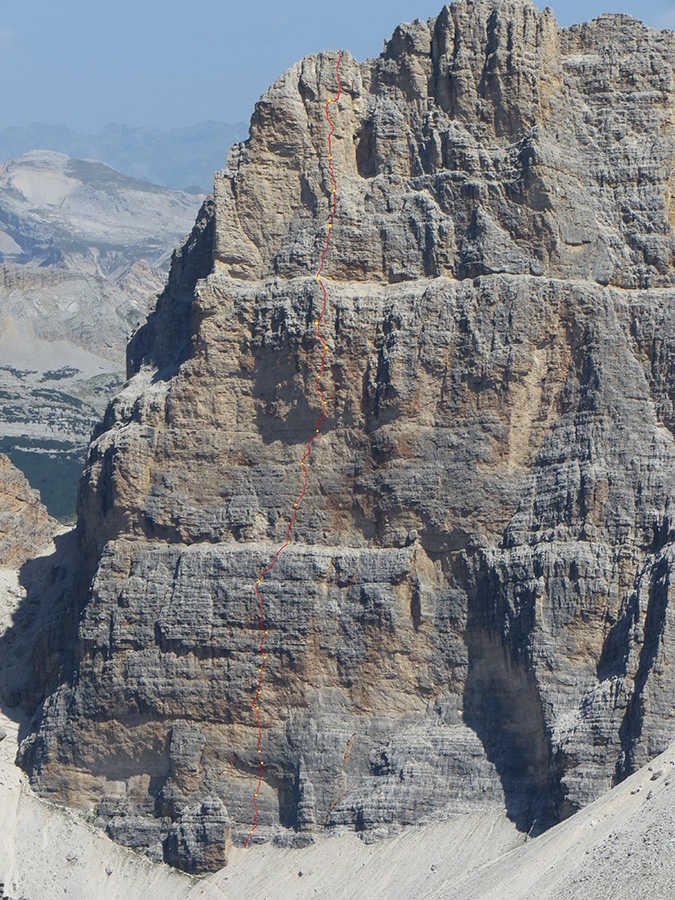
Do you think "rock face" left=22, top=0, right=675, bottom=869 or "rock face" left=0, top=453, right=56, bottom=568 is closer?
"rock face" left=22, top=0, right=675, bottom=869

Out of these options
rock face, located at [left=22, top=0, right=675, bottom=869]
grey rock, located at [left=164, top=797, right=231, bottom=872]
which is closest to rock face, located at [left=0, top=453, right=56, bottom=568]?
rock face, located at [left=22, top=0, right=675, bottom=869]

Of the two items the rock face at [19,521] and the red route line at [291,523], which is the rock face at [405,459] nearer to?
the red route line at [291,523]

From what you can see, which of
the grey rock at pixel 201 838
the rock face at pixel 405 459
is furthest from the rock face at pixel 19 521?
the grey rock at pixel 201 838

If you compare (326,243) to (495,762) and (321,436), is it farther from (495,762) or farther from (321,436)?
(495,762)

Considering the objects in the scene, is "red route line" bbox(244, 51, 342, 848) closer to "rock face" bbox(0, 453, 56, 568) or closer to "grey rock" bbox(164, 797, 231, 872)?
"grey rock" bbox(164, 797, 231, 872)

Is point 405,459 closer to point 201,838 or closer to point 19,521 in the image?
point 201,838

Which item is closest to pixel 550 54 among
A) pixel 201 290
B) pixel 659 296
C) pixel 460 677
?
pixel 659 296
